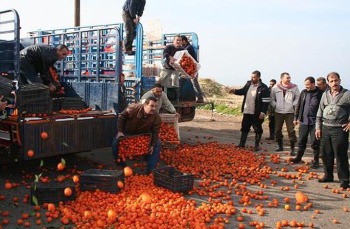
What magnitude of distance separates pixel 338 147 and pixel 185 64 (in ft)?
14.9

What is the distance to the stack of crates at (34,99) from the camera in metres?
6.10

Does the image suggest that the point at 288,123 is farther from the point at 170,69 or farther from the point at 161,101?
the point at 161,101

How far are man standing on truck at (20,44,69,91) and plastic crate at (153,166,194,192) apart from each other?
310 centimetres

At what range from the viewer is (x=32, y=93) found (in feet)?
20.6

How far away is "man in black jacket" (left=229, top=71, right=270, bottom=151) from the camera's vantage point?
31.8ft

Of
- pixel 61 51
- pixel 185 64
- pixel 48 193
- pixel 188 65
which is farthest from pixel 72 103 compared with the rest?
pixel 188 65

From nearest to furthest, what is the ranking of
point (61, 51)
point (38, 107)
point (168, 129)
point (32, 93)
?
point (32, 93) < point (38, 107) < point (61, 51) < point (168, 129)

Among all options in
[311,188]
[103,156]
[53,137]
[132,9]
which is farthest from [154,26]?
[311,188]

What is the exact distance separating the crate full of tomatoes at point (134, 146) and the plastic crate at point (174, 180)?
37.1 inches

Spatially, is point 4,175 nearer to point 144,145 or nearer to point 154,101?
point 144,145

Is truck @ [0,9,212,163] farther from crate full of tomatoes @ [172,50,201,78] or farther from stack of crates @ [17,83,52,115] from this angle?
crate full of tomatoes @ [172,50,201,78]

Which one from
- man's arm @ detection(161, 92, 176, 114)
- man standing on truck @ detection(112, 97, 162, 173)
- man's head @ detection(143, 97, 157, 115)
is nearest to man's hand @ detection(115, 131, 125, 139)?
man standing on truck @ detection(112, 97, 162, 173)

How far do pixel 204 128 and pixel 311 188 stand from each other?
786 cm

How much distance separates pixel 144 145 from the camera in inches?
281
